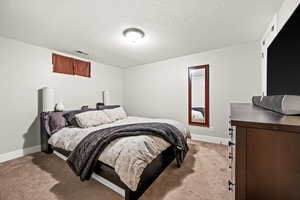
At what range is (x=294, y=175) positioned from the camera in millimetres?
531

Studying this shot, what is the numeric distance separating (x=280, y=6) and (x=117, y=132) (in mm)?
2786

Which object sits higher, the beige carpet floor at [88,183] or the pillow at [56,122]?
the pillow at [56,122]

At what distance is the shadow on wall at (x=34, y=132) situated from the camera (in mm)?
2689

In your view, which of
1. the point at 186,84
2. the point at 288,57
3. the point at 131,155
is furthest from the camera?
the point at 186,84

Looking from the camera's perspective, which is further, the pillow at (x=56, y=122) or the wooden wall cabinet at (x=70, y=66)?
the wooden wall cabinet at (x=70, y=66)

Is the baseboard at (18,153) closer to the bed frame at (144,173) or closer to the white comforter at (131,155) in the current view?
the bed frame at (144,173)

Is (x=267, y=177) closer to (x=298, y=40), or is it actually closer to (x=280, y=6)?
(x=298, y=40)

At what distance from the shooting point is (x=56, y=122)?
102 inches

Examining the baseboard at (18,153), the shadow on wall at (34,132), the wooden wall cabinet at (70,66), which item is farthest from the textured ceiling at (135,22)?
the baseboard at (18,153)

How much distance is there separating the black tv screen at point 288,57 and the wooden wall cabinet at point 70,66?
392cm

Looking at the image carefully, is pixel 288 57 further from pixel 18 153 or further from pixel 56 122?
pixel 18 153

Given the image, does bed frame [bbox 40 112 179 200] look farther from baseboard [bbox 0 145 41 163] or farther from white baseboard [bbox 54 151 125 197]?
baseboard [bbox 0 145 41 163]

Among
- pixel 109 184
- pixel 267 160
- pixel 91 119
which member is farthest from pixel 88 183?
Answer: pixel 267 160

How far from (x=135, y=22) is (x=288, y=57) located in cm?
194
